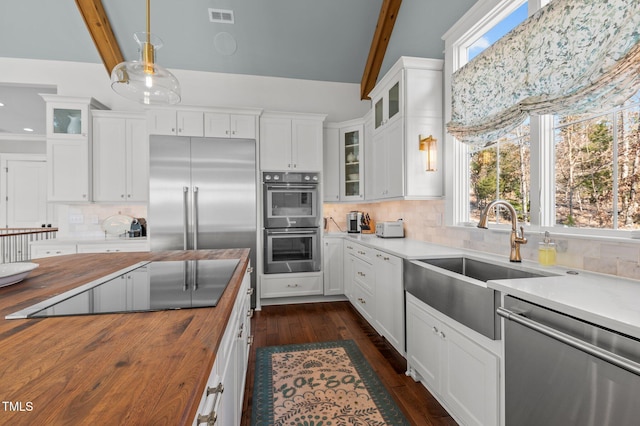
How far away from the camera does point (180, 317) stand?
3.08ft

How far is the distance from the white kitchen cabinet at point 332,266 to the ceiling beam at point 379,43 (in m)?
2.42

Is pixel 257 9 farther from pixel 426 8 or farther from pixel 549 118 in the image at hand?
pixel 549 118

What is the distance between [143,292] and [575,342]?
1566mm

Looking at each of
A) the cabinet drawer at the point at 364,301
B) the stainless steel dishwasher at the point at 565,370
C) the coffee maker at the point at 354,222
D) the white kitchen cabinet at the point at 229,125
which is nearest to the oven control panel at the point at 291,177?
the white kitchen cabinet at the point at 229,125

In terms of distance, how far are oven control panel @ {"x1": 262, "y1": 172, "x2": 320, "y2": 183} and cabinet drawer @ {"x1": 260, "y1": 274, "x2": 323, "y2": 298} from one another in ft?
4.09

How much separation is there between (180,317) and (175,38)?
161 inches

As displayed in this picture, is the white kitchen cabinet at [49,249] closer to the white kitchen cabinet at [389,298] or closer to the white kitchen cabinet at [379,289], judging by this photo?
the white kitchen cabinet at [379,289]

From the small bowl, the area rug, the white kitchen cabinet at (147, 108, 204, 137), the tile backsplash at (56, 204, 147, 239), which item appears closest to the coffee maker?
the area rug

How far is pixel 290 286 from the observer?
12.6ft

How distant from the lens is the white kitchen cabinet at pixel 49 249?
132 inches

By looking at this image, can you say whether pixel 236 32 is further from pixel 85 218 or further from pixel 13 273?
pixel 13 273

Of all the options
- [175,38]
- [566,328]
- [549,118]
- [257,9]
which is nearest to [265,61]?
[257,9]

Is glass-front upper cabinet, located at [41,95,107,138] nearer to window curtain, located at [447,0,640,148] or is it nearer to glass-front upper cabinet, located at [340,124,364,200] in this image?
glass-front upper cabinet, located at [340,124,364,200]

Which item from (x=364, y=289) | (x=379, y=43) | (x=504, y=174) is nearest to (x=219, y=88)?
(x=379, y=43)
